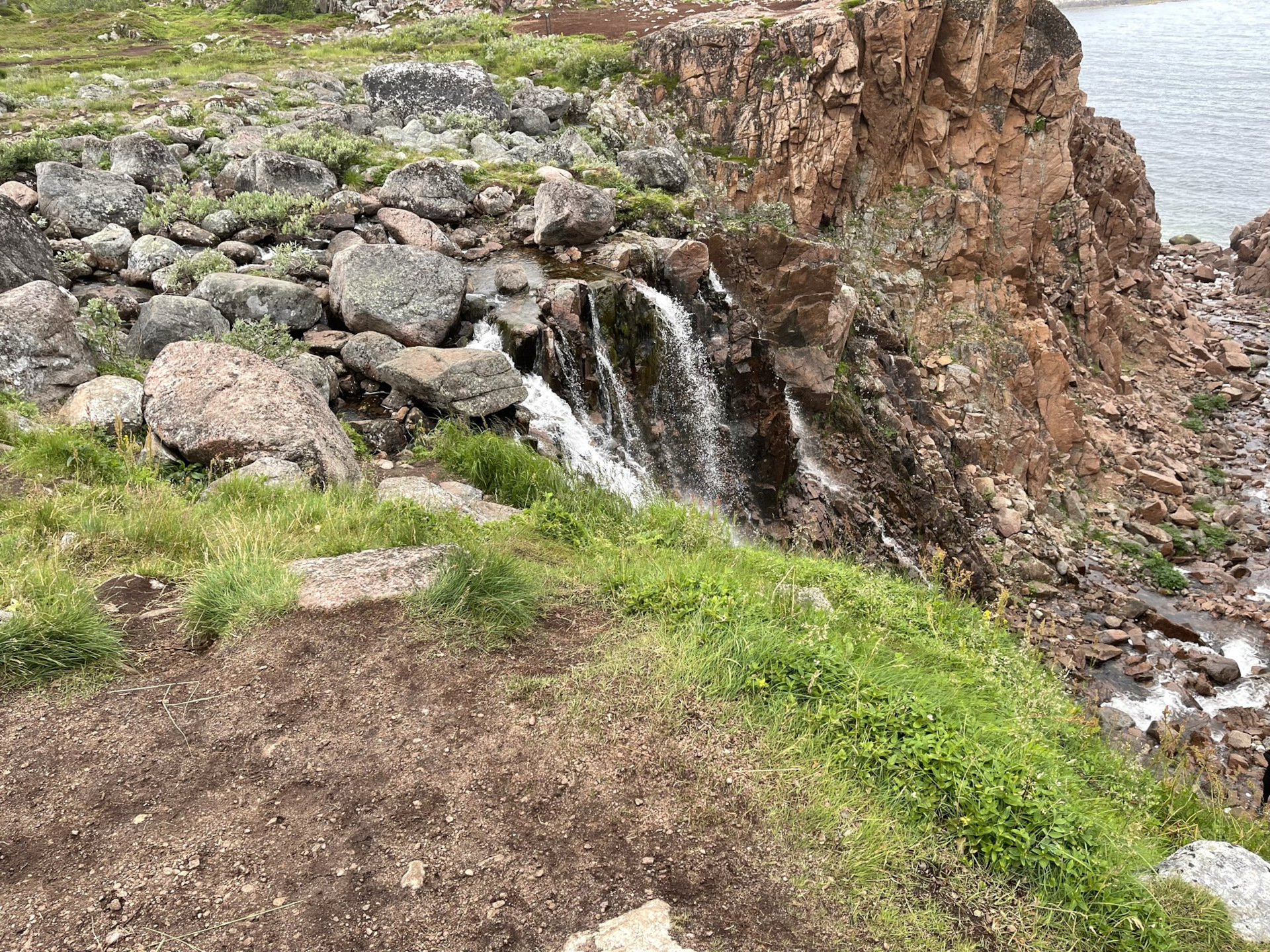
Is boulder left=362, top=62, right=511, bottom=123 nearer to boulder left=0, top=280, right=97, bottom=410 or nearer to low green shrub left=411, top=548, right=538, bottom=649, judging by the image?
boulder left=0, top=280, right=97, bottom=410

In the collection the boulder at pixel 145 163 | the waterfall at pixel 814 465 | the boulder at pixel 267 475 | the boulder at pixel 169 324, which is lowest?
the waterfall at pixel 814 465

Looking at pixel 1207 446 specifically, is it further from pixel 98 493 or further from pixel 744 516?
pixel 98 493

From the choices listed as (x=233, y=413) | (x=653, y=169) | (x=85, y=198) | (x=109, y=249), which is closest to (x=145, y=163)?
(x=85, y=198)

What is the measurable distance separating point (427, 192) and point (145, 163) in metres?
4.70

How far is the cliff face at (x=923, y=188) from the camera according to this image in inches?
714

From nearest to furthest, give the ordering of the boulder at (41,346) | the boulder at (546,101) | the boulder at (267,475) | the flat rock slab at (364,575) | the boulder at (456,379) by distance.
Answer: the flat rock slab at (364,575) → the boulder at (267,475) → the boulder at (41,346) → the boulder at (456,379) → the boulder at (546,101)

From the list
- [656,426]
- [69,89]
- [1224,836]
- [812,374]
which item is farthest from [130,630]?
[69,89]

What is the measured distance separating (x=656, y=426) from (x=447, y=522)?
271 inches

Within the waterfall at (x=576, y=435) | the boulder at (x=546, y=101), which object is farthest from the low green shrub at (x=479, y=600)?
the boulder at (x=546, y=101)

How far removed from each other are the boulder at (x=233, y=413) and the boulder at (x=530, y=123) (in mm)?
13739

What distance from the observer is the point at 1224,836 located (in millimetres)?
4855

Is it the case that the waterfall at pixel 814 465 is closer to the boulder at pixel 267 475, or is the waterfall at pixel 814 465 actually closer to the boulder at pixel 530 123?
the boulder at pixel 530 123

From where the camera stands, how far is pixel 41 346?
7.59 meters

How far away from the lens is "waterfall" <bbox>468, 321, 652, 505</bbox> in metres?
10.1
